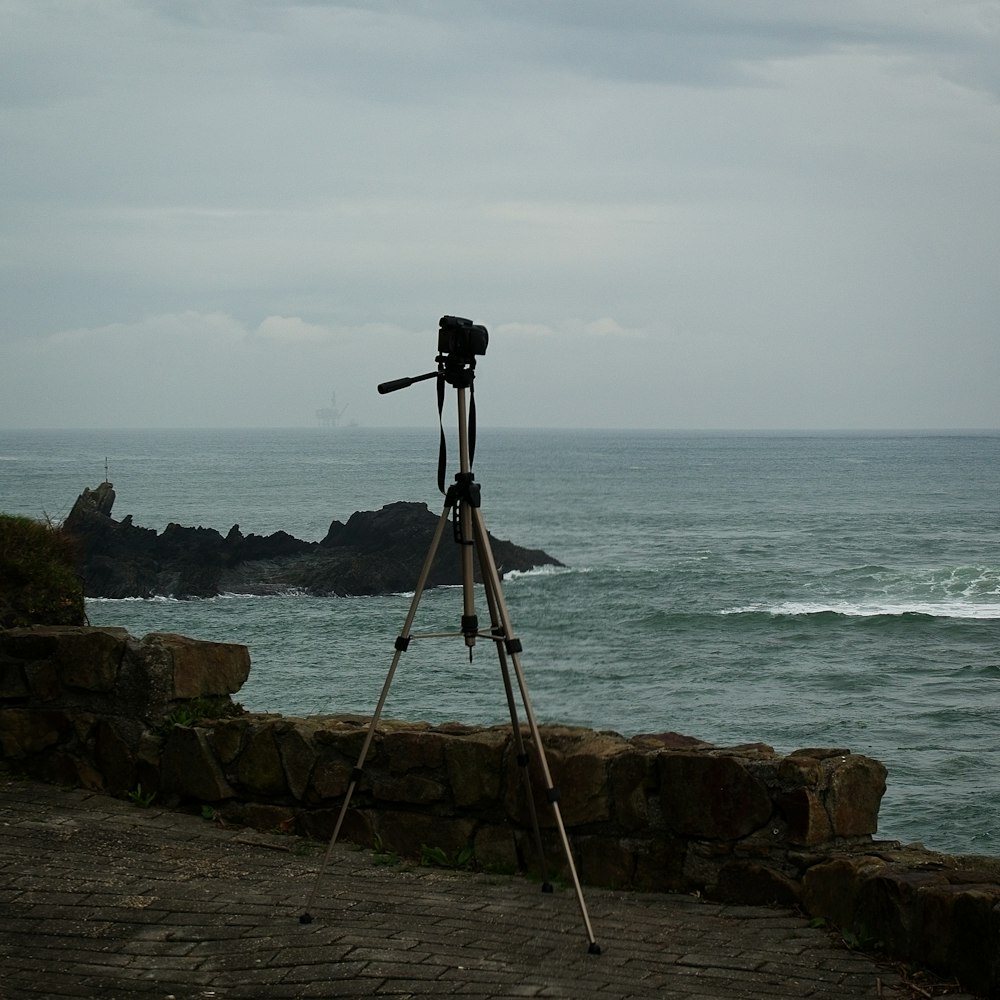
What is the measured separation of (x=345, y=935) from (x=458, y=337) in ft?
7.13

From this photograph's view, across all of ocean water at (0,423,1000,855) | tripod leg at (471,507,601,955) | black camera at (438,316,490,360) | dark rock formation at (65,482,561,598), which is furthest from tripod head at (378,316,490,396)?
dark rock formation at (65,482,561,598)

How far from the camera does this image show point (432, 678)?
26.8 metres

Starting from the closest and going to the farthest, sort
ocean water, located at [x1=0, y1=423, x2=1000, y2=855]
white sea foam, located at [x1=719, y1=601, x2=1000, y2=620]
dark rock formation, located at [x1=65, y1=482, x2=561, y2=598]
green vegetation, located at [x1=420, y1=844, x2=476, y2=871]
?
green vegetation, located at [x1=420, y1=844, x2=476, y2=871] < ocean water, located at [x1=0, y1=423, x2=1000, y2=855] < white sea foam, located at [x1=719, y1=601, x2=1000, y2=620] < dark rock formation, located at [x1=65, y1=482, x2=561, y2=598]

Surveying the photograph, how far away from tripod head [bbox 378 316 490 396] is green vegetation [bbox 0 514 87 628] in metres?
3.34

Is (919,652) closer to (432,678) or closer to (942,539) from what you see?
(432,678)

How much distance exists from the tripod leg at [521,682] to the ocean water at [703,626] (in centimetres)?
643

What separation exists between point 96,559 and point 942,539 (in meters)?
37.3

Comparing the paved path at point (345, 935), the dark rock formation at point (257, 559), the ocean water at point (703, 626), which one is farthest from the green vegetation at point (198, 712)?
the dark rock formation at point (257, 559)

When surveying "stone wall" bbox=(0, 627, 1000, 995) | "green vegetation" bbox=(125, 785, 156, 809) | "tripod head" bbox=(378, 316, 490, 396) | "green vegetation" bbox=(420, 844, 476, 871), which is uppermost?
"tripod head" bbox=(378, 316, 490, 396)

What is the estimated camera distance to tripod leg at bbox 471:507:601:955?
4391mm

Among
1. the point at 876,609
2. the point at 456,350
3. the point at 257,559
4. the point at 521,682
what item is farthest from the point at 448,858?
the point at 257,559

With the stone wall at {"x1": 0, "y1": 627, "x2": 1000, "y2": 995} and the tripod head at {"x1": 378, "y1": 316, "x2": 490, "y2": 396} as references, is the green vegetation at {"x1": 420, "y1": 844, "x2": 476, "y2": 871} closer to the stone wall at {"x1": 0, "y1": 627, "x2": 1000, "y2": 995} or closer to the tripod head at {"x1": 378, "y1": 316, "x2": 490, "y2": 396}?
the stone wall at {"x1": 0, "y1": 627, "x2": 1000, "y2": 995}

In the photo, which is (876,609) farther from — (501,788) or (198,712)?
(501,788)

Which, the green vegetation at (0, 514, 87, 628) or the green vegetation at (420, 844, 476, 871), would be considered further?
the green vegetation at (0, 514, 87, 628)
